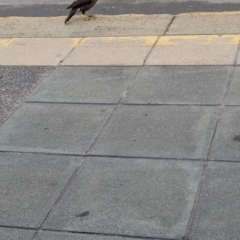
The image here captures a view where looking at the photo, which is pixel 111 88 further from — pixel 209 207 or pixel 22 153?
pixel 209 207

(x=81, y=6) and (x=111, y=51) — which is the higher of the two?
(x=81, y=6)

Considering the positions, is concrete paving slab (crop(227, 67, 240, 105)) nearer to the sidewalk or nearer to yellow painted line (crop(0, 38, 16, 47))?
the sidewalk

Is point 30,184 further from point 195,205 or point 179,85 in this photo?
point 179,85

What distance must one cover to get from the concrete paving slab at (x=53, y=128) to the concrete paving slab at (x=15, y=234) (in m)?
1.27

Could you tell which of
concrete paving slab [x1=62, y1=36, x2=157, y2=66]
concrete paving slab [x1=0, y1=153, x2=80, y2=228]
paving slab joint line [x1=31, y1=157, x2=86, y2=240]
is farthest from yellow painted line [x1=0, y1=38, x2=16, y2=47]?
paving slab joint line [x1=31, y1=157, x2=86, y2=240]

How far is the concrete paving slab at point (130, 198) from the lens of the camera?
448 centimetres

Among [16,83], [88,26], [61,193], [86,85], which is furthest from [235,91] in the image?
[88,26]

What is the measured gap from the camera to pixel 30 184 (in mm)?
5180

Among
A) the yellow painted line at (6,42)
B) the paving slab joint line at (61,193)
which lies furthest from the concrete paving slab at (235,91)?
the yellow painted line at (6,42)

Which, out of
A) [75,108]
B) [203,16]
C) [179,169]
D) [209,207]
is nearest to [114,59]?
[75,108]

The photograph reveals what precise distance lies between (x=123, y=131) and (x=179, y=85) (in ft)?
4.20

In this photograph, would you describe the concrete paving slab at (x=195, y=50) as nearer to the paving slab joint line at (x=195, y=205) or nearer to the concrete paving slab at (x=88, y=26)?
the concrete paving slab at (x=88, y=26)

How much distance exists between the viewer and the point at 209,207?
15.2ft

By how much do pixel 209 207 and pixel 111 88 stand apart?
2.79 meters
